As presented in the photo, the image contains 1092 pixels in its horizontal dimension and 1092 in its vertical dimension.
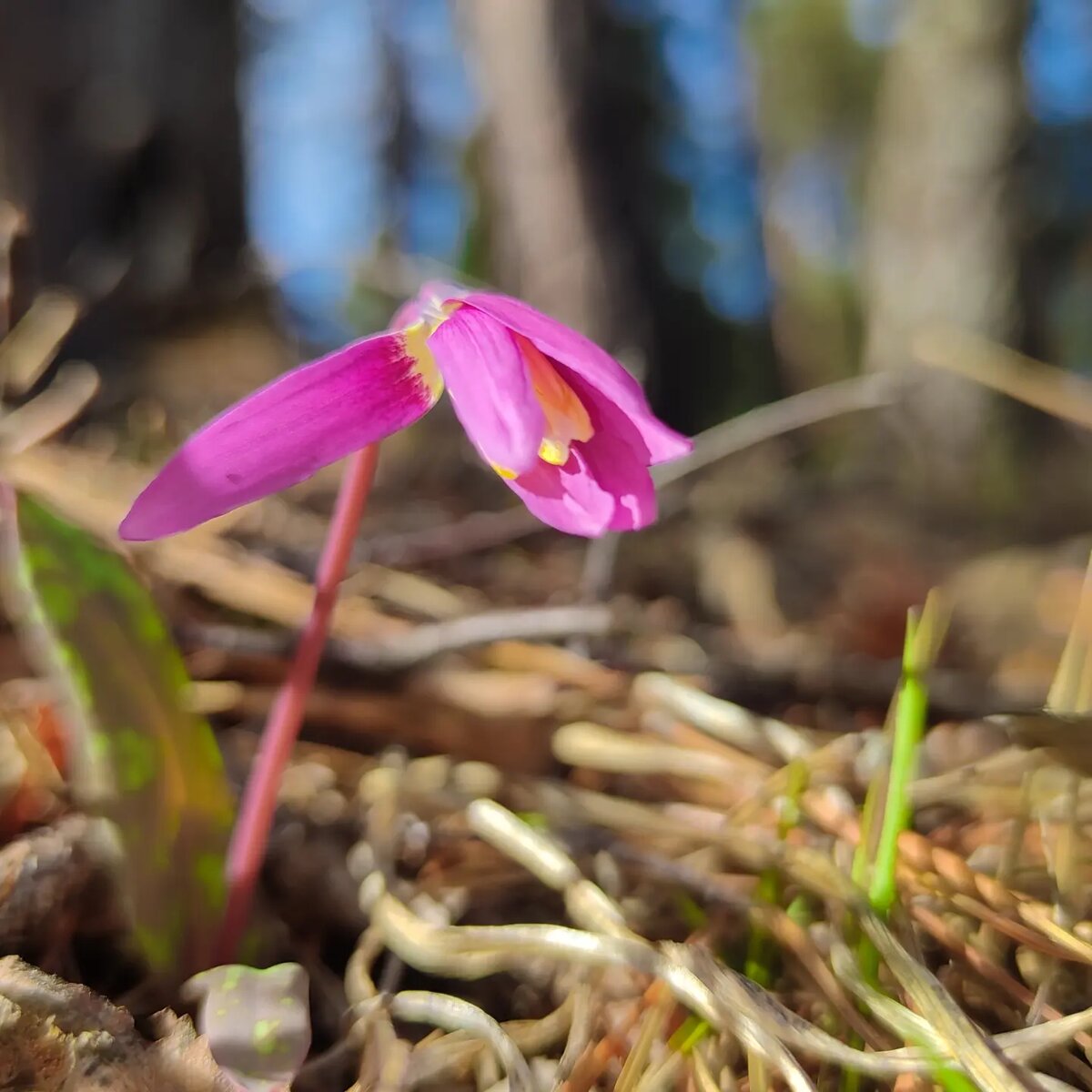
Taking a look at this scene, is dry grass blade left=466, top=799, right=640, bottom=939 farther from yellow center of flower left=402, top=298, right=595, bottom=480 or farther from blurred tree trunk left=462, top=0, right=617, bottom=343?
blurred tree trunk left=462, top=0, right=617, bottom=343

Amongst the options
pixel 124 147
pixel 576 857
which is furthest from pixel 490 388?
pixel 124 147

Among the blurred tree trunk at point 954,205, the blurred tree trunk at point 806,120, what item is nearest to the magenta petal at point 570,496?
the blurred tree trunk at point 954,205

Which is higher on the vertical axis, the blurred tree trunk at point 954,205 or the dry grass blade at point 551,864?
the dry grass blade at point 551,864

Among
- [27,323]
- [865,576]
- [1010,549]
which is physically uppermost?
[27,323]

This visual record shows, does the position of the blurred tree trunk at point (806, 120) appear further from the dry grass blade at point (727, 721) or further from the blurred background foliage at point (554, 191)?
the dry grass blade at point (727, 721)

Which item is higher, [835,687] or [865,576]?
[835,687]

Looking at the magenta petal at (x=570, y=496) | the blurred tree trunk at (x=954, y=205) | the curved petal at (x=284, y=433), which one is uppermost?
the curved petal at (x=284, y=433)

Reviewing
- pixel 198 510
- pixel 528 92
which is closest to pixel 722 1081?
pixel 198 510

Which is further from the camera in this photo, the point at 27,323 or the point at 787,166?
the point at 787,166

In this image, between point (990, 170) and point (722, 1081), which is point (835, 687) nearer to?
point (722, 1081)
